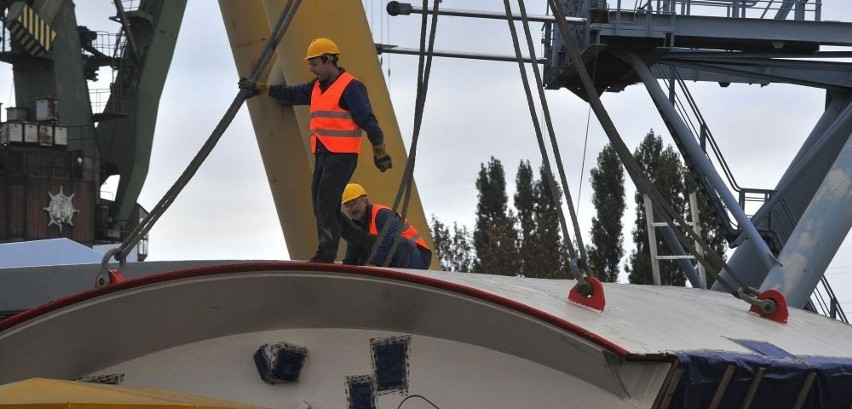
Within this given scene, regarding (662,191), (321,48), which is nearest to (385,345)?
(321,48)

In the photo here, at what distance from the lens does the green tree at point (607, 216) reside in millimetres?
54000

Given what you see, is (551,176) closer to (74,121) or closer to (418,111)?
(418,111)

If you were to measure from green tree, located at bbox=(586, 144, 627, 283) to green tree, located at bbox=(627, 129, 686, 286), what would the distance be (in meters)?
0.98

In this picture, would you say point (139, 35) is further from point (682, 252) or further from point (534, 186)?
point (682, 252)

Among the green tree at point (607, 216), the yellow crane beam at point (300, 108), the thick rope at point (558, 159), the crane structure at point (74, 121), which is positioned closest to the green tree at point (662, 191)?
the green tree at point (607, 216)

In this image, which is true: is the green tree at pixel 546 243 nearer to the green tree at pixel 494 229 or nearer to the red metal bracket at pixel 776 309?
the green tree at pixel 494 229

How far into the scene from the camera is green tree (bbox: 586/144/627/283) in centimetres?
5400

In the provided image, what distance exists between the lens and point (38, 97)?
51625 millimetres

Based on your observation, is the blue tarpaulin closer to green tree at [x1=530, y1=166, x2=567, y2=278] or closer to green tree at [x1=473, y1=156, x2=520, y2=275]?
green tree at [x1=530, y1=166, x2=567, y2=278]

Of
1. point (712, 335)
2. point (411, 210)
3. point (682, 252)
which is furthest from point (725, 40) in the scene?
point (712, 335)

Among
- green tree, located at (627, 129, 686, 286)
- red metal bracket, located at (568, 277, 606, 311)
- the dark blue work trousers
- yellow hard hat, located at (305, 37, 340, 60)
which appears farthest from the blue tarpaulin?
green tree, located at (627, 129, 686, 286)

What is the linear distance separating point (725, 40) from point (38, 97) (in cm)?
3429

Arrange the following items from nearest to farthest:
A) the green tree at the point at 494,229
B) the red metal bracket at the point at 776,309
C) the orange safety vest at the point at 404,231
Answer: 1. the red metal bracket at the point at 776,309
2. the orange safety vest at the point at 404,231
3. the green tree at the point at 494,229

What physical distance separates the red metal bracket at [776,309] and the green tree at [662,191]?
35.8 meters
